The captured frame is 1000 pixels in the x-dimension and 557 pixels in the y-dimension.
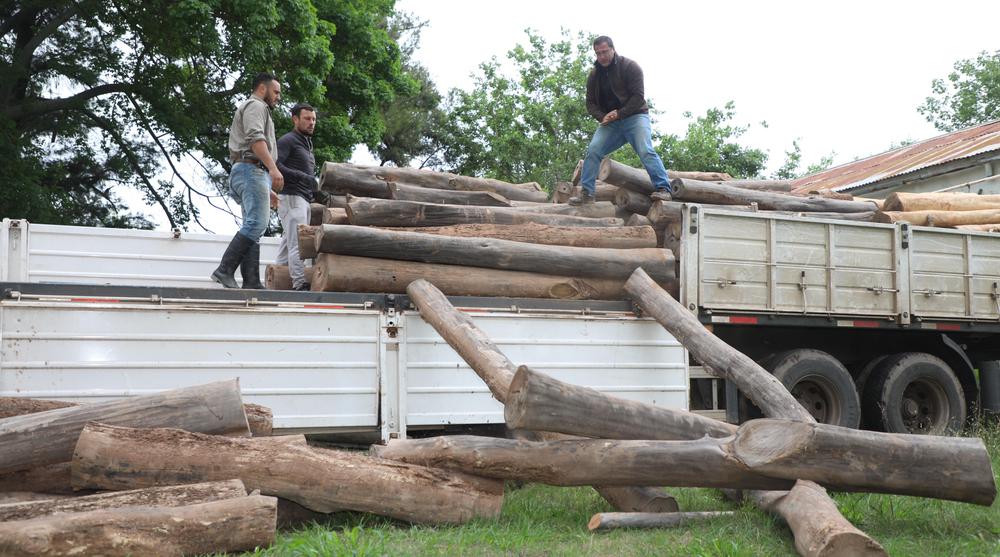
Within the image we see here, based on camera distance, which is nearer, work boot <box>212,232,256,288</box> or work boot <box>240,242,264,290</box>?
work boot <box>212,232,256,288</box>

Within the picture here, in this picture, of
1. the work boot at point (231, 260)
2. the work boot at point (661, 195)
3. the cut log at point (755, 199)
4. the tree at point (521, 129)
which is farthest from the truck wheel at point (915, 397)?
the tree at point (521, 129)

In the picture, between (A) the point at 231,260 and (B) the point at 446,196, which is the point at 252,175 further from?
(B) the point at 446,196

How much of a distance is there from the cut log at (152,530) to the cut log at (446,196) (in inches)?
200

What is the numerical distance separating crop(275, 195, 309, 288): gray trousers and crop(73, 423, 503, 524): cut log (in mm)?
3054

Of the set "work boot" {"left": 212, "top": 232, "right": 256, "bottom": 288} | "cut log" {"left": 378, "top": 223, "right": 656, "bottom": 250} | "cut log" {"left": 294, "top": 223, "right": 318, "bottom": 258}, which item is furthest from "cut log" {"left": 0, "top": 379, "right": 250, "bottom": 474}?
"cut log" {"left": 378, "top": 223, "right": 656, "bottom": 250}

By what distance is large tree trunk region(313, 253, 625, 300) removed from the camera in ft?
24.6

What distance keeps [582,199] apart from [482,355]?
3.43 m

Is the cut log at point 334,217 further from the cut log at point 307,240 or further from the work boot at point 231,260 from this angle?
the work boot at point 231,260

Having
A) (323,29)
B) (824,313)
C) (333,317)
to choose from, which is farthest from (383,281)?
(323,29)

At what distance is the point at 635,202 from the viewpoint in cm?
935

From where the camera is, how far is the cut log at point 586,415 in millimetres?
5254

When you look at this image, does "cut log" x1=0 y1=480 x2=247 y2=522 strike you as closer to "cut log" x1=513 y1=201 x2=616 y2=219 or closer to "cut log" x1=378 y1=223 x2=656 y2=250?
"cut log" x1=378 y1=223 x2=656 y2=250

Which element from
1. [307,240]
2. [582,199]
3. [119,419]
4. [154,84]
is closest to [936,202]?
[582,199]

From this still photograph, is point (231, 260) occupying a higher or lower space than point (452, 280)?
higher
